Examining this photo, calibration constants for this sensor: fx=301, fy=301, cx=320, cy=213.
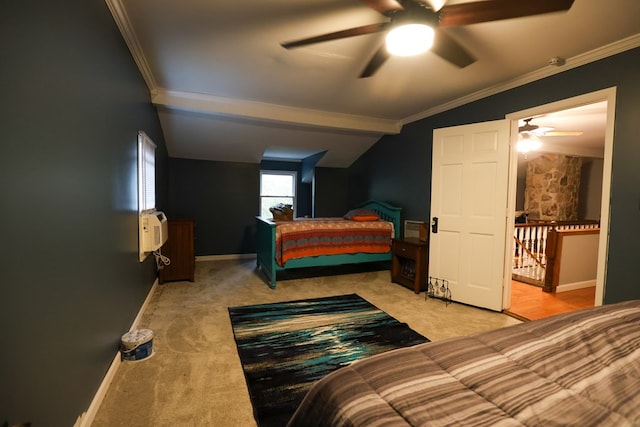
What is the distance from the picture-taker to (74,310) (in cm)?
146

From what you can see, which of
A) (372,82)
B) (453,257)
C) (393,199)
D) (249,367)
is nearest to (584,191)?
(393,199)

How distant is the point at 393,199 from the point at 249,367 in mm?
3648

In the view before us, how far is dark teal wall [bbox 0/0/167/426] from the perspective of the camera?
100cm

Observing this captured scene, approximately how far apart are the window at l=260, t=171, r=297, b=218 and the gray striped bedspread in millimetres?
5774

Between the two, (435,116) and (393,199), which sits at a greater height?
(435,116)

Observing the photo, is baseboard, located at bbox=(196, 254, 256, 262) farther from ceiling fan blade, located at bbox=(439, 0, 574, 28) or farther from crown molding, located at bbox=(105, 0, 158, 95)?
ceiling fan blade, located at bbox=(439, 0, 574, 28)

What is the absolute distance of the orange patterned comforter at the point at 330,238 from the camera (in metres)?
4.11

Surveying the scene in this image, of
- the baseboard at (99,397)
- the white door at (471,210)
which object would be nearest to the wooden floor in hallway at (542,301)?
the white door at (471,210)

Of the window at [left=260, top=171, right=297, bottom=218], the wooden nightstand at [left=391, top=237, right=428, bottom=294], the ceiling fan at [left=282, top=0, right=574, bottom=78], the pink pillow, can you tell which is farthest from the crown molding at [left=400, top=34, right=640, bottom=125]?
the window at [left=260, top=171, right=297, bottom=218]

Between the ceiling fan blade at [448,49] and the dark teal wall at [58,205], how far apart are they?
208 centimetres

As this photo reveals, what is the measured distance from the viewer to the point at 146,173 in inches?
124

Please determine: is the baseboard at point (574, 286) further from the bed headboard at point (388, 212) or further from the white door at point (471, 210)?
the bed headboard at point (388, 212)

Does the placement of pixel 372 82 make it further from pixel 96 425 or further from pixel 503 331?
pixel 96 425

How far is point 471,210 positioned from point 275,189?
4.37 m
